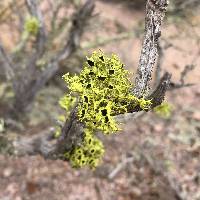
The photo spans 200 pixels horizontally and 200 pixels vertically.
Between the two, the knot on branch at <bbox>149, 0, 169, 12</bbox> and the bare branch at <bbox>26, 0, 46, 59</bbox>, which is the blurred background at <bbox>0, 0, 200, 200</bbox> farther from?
the knot on branch at <bbox>149, 0, 169, 12</bbox>

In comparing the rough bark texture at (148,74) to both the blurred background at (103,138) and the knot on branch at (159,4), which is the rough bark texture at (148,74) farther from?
the blurred background at (103,138)

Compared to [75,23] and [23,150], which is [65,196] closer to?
[23,150]

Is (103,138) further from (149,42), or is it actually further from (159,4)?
(159,4)

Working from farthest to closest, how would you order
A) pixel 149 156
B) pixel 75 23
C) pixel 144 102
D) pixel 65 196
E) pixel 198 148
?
1. pixel 198 148
2. pixel 149 156
3. pixel 65 196
4. pixel 75 23
5. pixel 144 102

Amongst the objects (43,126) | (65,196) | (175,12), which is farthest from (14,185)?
(175,12)

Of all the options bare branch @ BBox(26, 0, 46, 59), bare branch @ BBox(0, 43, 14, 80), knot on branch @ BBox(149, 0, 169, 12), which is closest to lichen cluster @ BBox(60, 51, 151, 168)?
knot on branch @ BBox(149, 0, 169, 12)

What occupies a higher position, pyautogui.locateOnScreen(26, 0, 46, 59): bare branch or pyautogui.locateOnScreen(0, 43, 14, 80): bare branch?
pyautogui.locateOnScreen(26, 0, 46, 59): bare branch
